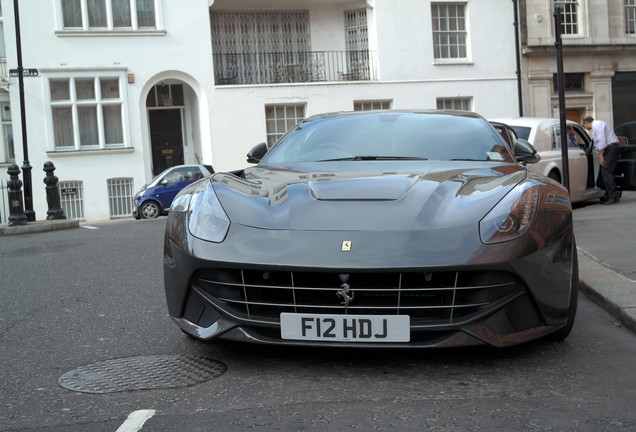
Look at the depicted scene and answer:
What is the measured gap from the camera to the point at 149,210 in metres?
21.4

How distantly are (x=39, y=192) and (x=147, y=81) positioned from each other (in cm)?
480

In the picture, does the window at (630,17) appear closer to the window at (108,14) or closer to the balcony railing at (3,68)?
the window at (108,14)

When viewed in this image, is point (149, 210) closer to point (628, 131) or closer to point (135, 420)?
point (628, 131)

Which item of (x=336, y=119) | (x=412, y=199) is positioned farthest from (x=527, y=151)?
(x=412, y=199)

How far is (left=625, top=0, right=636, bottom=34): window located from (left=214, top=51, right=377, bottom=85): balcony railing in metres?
10.2

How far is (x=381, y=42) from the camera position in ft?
89.1

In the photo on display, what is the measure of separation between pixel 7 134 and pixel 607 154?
1860 cm

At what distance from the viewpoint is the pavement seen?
5.21 metres

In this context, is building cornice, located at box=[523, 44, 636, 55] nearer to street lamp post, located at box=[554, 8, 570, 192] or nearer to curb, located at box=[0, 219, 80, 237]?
street lamp post, located at box=[554, 8, 570, 192]

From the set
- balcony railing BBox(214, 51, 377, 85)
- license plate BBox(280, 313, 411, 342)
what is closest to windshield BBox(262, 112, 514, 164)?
license plate BBox(280, 313, 411, 342)

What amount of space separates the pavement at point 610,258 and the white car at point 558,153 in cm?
78

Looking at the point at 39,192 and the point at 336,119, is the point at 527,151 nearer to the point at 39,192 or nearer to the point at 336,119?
the point at 336,119

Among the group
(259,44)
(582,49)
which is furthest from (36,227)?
(582,49)

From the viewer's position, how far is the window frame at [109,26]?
78.9 feet
